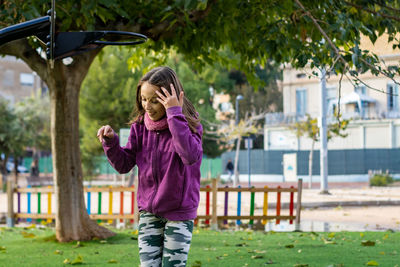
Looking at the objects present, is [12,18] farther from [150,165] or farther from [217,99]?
[217,99]

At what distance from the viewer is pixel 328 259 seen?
24.5 ft

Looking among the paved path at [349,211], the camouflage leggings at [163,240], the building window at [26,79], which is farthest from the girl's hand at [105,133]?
the building window at [26,79]

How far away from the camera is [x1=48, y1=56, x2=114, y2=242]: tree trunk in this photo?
8.91 metres

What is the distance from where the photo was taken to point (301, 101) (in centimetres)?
4600

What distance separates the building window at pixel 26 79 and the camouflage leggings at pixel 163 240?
62.2m

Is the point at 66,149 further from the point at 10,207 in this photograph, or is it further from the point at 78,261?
the point at 10,207

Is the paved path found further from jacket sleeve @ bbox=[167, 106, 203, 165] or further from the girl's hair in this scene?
jacket sleeve @ bbox=[167, 106, 203, 165]

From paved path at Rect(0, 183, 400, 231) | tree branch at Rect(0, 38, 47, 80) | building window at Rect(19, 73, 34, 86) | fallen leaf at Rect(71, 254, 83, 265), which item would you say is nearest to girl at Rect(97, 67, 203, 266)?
fallen leaf at Rect(71, 254, 83, 265)

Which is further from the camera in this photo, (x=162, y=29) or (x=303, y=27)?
(x=162, y=29)

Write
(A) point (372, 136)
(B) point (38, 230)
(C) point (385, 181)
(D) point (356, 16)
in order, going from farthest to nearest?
(A) point (372, 136) → (C) point (385, 181) → (B) point (38, 230) → (D) point (356, 16)

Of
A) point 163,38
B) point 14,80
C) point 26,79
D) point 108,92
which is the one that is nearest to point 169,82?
point 163,38

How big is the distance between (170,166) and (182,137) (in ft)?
0.74

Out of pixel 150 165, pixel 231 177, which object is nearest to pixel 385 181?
pixel 231 177

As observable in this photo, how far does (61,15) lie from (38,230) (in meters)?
6.17
